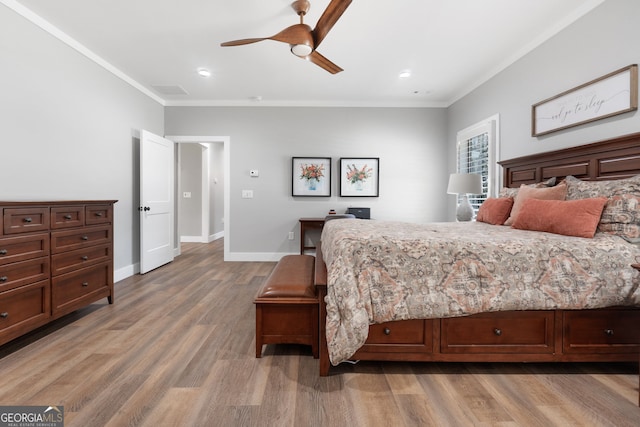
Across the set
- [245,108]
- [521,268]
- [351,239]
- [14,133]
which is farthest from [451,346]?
[245,108]

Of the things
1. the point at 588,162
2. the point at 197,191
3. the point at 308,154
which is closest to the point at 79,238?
the point at 308,154

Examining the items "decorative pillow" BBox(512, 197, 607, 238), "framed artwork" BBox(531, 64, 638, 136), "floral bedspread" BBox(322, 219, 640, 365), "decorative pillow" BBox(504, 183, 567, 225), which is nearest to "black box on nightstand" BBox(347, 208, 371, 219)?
"decorative pillow" BBox(504, 183, 567, 225)

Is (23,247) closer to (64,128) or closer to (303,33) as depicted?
(64,128)

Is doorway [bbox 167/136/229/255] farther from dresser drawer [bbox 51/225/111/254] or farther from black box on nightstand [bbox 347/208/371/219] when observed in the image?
dresser drawer [bbox 51/225/111/254]

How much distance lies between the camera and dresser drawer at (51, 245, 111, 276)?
2.27 metres

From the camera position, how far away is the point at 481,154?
395cm

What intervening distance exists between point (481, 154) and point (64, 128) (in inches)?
189

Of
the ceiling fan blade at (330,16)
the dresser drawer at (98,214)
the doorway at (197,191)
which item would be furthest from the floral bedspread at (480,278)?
the doorway at (197,191)

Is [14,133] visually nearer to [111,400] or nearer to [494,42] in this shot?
[111,400]

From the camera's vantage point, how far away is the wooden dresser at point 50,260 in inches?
75.0

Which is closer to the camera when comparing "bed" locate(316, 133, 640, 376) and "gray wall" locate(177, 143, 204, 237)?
"bed" locate(316, 133, 640, 376)

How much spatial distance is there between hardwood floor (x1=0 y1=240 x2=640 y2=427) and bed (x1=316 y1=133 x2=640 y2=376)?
0.12 metres

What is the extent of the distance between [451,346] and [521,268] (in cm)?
59

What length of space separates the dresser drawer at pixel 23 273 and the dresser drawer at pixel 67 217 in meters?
0.28
